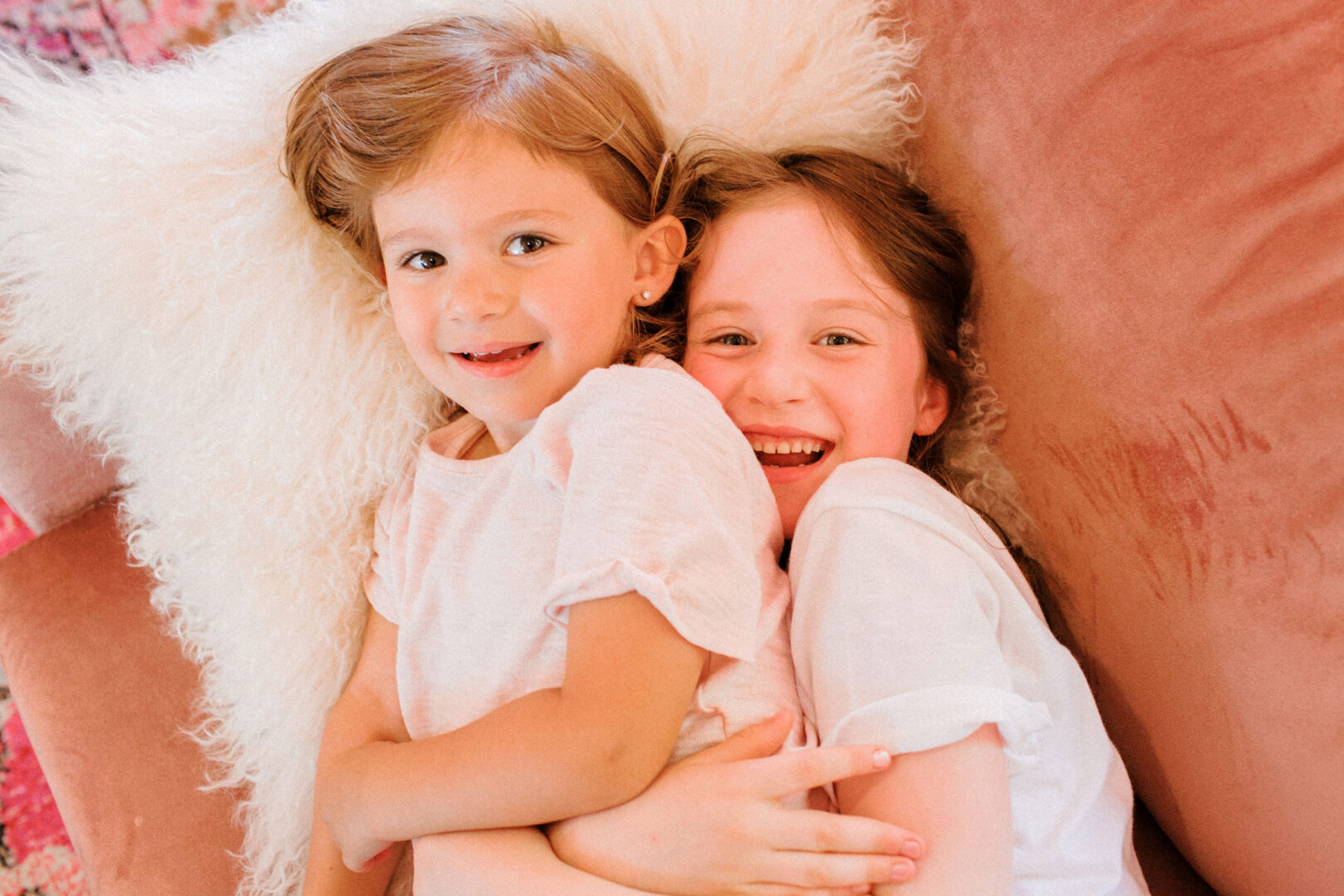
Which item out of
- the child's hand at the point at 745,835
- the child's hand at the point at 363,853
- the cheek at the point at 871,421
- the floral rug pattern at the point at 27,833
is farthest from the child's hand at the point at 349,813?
the floral rug pattern at the point at 27,833

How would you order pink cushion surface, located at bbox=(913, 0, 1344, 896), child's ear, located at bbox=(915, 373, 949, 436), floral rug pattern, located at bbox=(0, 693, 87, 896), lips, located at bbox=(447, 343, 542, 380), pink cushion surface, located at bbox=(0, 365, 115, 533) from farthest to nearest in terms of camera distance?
1. floral rug pattern, located at bbox=(0, 693, 87, 896)
2. pink cushion surface, located at bbox=(0, 365, 115, 533)
3. child's ear, located at bbox=(915, 373, 949, 436)
4. lips, located at bbox=(447, 343, 542, 380)
5. pink cushion surface, located at bbox=(913, 0, 1344, 896)

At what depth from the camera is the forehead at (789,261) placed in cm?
90

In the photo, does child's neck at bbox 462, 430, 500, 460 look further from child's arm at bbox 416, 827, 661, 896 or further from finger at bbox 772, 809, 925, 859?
finger at bbox 772, 809, 925, 859

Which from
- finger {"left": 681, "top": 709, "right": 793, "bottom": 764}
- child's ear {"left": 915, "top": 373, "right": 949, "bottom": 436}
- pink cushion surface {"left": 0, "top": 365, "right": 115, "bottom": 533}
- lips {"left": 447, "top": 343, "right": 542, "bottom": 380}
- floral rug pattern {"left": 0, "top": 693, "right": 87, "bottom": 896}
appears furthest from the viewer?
floral rug pattern {"left": 0, "top": 693, "right": 87, "bottom": 896}

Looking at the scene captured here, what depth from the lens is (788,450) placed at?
0.94 metres

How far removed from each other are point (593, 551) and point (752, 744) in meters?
0.23

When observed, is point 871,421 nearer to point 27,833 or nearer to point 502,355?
point 502,355

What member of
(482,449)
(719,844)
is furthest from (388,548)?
(719,844)

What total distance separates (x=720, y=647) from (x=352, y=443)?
21.3 inches

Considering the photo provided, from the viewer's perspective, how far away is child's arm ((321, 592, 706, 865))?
2.20ft

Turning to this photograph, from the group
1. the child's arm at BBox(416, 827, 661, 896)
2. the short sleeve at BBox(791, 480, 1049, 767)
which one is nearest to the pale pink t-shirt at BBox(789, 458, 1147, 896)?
the short sleeve at BBox(791, 480, 1049, 767)

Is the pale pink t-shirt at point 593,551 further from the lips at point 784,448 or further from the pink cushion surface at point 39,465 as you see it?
the pink cushion surface at point 39,465

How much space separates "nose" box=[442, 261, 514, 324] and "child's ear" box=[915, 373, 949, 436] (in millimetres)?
475

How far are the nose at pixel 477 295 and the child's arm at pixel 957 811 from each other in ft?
1.76
